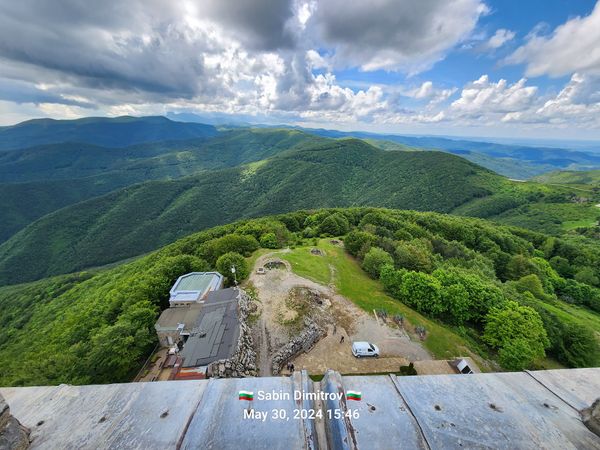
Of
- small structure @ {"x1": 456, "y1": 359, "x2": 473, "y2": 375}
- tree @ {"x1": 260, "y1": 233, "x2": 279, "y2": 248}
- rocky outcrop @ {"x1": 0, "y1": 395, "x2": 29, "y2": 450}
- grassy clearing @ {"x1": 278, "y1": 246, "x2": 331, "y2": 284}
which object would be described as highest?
rocky outcrop @ {"x1": 0, "y1": 395, "x2": 29, "y2": 450}

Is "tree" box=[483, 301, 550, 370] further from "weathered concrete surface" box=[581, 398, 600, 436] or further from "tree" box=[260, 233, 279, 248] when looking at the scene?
"tree" box=[260, 233, 279, 248]

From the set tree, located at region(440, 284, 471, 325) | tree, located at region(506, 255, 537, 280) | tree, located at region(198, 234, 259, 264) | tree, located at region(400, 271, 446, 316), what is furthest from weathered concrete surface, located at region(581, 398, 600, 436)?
tree, located at region(506, 255, 537, 280)

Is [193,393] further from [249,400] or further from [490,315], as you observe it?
[490,315]

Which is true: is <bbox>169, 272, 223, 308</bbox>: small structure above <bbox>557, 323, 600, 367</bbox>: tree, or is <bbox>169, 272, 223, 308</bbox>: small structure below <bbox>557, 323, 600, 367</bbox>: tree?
above

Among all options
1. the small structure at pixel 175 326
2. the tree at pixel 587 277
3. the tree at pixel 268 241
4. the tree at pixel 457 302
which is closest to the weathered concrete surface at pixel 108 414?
the small structure at pixel 175 326

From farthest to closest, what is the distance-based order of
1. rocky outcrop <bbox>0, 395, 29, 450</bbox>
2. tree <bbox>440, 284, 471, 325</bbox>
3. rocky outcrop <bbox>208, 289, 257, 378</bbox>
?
tree <bbox>440, 284, 471, 325</bbox> → rocky outcrop <bbox>208, 289, 257, 378</bbox> → rocky outcrop <bbox>0, 395, 29, 450</bbox>

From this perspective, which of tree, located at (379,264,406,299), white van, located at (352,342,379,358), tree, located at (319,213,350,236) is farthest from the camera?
tree, located at (319,213,350,236)

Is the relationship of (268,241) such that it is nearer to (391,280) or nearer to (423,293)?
(391,280)
